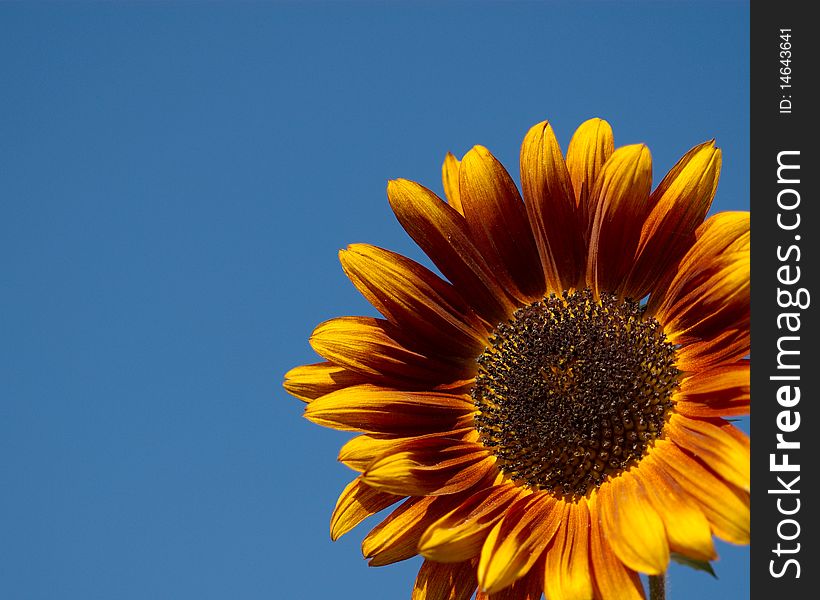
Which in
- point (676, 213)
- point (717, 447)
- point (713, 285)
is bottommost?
point (717, 447)

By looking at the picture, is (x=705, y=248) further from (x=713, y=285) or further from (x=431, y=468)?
(x=431, y=468)

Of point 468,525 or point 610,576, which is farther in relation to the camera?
point 468,525

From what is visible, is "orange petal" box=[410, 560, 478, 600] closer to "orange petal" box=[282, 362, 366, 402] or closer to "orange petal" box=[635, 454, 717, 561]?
"orange petal" box=[635, 454, 717, 561]

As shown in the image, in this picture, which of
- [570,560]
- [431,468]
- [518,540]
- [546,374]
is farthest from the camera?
[546,374]

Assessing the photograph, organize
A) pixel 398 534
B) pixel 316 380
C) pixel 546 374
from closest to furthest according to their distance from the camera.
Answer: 1. pixel 398 534
2. pixel 316 380
3. pixel 546 374

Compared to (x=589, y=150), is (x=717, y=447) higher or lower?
lower

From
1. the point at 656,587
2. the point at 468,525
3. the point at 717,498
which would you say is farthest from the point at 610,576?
the point at 468,525

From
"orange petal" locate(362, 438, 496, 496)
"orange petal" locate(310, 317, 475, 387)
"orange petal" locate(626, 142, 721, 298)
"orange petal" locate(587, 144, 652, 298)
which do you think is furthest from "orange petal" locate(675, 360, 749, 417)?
"orange petal" locate(310, 317, 475, 387)
